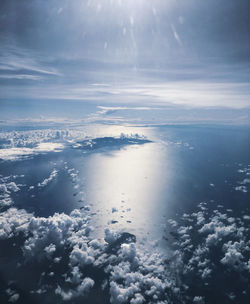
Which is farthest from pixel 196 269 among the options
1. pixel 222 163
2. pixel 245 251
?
pixel 222 163

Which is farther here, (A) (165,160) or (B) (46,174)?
(A) (165,160)

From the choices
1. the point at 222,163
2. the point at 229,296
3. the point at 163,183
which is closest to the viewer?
the point at 229,296

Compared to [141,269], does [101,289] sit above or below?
below

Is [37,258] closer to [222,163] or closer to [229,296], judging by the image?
[229,296]

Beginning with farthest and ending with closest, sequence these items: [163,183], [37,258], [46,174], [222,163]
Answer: [222,163] < [46,174] < [163,183] < [37,258]

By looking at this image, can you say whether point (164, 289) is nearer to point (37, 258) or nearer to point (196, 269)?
point (196, 269)

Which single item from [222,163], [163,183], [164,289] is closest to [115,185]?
[163,183]

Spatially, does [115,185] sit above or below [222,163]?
below

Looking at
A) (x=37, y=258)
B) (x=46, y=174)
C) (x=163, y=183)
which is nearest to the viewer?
(x=37, y=258)

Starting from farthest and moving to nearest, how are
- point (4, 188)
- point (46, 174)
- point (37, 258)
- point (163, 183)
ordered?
1. point (46, 174)
2. point (163, 183)
3. point (4, 188)
4. point (37, 258)
